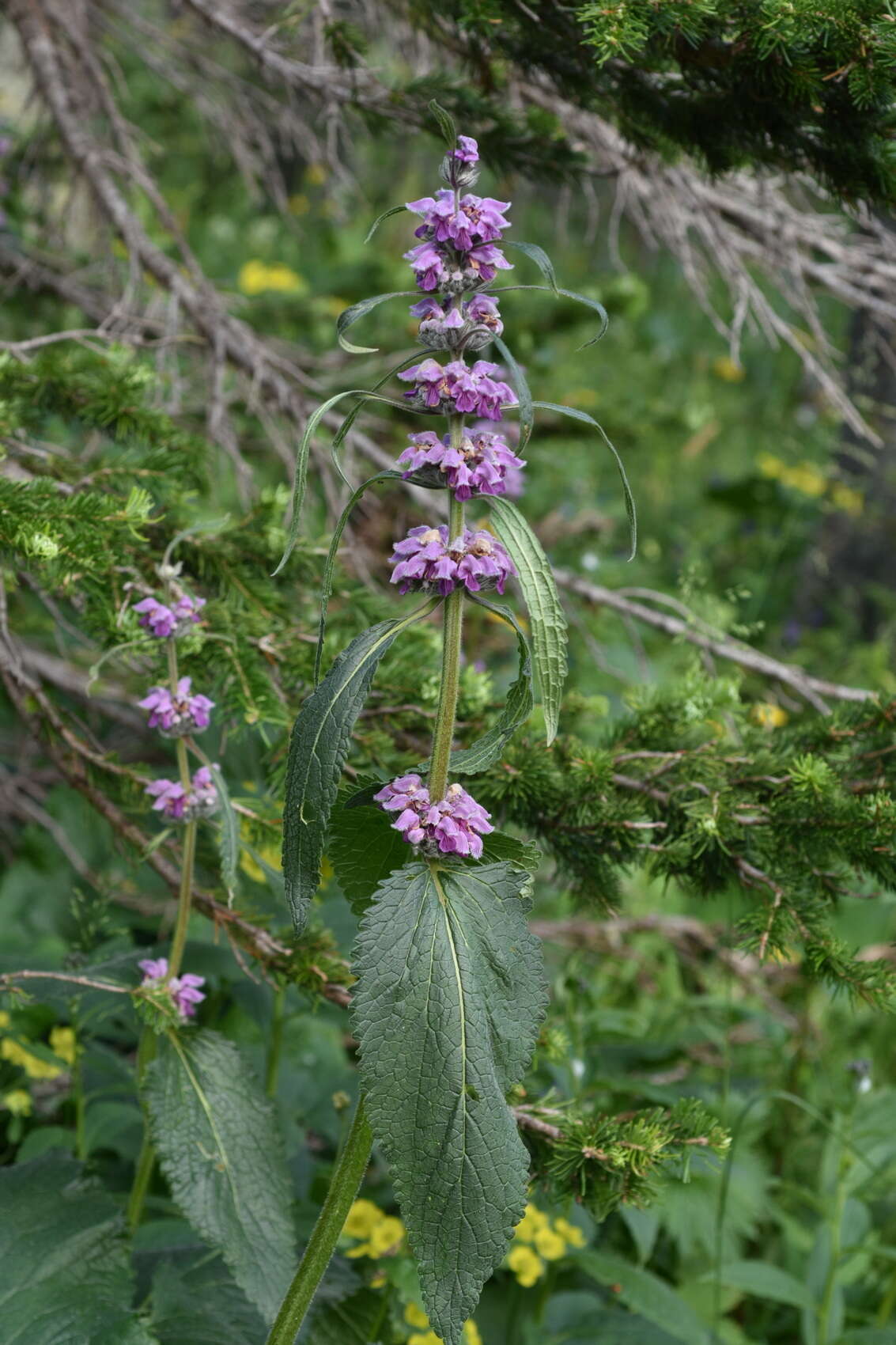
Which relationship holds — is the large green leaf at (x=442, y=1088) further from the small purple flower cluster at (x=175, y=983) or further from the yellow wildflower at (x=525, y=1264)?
the yellow wildflower at (x=525, y=1264)

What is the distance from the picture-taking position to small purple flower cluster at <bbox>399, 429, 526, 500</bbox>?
3.73ft

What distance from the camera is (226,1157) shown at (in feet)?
4.76

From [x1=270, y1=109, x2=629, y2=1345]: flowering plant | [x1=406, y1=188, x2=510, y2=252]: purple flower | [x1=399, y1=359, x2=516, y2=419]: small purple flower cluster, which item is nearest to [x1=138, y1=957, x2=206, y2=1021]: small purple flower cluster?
[x1=270, y1=109, x2=629, y2=1345]: flowering plant

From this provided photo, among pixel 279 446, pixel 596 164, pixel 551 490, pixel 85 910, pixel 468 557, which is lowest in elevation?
pixel 551 490

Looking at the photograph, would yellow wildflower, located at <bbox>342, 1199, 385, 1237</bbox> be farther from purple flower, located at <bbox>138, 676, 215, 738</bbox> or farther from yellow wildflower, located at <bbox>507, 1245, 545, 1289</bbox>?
purple flower, located at <bbox>138, 676, 215, 738</bbox>

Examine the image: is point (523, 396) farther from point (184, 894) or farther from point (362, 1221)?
point (362, 1221)

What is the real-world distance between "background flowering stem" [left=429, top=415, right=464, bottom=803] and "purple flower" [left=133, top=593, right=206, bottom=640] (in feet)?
1.46

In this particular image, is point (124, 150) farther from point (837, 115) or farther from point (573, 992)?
point (573, 992)

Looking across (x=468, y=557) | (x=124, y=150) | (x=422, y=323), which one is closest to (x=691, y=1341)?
(x=468, y=557)

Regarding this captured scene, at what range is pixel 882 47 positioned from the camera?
132 centimetres

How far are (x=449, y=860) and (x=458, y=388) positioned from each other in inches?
19.2

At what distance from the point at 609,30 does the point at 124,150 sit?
5.00ft

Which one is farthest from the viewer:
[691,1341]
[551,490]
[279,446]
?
[551,490]

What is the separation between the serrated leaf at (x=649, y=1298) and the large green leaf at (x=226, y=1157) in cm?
71
